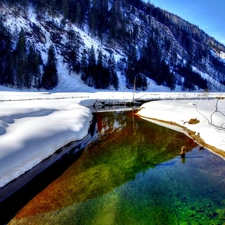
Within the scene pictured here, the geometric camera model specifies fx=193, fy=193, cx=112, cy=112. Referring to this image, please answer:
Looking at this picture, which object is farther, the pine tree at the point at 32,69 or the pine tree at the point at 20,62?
the pine tree at the point at 32,69

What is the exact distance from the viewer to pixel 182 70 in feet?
406

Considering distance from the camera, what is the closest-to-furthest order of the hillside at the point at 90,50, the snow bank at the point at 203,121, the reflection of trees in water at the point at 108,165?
the reflection of trees in water at the point at 108,165, the snow bank at the point at 203,121, the hillside at the point at 90,50

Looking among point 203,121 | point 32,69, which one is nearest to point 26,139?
point 203,121

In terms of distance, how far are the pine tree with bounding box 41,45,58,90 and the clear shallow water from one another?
186 ft

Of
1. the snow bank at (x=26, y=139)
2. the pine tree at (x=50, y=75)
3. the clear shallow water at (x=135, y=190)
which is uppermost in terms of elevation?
the pine tree at (x=50, y=75)

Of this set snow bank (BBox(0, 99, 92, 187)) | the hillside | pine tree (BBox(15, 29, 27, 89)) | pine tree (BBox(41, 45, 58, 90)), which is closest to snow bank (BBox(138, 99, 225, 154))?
snow bank (BBox(0, 99, 92, 187))

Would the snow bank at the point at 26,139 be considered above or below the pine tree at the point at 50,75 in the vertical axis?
below

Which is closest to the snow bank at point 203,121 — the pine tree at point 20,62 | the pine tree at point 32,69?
the pine tree at point 20,62

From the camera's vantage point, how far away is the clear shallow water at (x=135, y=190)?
285 inches

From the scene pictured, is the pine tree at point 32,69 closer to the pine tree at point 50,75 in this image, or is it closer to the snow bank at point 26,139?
the pine tree at point 50,75

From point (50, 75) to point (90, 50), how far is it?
2684cm

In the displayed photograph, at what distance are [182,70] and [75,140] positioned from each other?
122 meters

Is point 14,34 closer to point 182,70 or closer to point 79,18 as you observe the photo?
point 79,18

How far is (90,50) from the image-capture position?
8619cm
